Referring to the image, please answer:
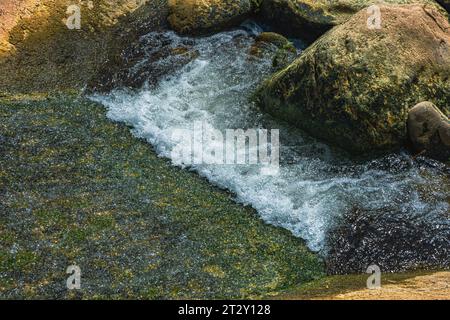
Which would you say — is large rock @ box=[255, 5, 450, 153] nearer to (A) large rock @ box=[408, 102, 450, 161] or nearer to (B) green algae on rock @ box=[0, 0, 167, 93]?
(A) large rock @ box=[408, 102, 450, 161]

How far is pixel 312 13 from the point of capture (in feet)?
47.1

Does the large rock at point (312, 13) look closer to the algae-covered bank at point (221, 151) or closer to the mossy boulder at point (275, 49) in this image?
the algae-covered bank at point (221, 151)

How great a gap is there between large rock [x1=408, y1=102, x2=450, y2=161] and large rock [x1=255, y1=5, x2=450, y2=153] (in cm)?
23

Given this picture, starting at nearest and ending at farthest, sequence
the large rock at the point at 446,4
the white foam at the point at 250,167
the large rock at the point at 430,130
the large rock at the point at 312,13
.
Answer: the white foam at the point at 250,167 < the large rock at the point at 430,130 < the large rock at the point at 312,13 < the large rock at the point at 446,4

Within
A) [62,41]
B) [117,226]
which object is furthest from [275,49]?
[117,226]

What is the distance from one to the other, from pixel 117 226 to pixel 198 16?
766 cm

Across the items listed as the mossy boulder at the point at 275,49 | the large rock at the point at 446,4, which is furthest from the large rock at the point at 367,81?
the large rock at the point at 446,4

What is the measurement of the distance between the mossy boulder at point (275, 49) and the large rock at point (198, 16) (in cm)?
115

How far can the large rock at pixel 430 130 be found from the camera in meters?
10.4

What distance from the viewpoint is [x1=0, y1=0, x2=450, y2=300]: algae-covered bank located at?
7859 millimetres

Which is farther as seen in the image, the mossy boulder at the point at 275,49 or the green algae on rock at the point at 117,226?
the mossy boulder at the point at 275,49

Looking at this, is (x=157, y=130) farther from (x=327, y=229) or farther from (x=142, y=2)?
(x=142, y=2)

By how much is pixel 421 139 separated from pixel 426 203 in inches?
65.0

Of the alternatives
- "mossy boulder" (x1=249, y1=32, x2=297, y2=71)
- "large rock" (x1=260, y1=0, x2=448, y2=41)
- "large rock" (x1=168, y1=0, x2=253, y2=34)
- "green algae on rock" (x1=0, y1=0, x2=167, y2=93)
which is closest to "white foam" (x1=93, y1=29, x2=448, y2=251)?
"mossy boulder" (x1=249, y1=32, x2=297, y2=71)
